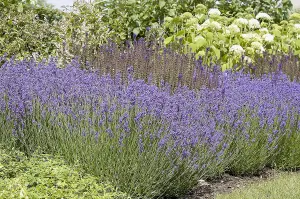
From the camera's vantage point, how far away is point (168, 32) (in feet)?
33.3

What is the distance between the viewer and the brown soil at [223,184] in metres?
4.97

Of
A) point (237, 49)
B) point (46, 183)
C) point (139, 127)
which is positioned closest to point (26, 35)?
point (237, 49)

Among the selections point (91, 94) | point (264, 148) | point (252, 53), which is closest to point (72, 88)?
point (91, 94)

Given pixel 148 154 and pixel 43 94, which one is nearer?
pixel 148 154

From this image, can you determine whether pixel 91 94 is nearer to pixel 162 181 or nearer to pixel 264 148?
pixel 162 181

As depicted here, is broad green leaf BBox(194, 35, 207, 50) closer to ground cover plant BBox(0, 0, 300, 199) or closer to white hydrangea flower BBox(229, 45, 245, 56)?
ground cover plant BBox(0, 0, 300, 199)

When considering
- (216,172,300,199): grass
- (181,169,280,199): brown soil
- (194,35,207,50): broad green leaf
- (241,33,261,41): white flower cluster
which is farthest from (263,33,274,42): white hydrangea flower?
(216,172,300,199): grass

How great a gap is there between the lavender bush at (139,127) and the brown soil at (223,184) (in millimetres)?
99

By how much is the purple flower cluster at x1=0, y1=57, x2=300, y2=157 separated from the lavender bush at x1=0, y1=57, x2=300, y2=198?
0.01 meters

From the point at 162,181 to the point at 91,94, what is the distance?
109 cm

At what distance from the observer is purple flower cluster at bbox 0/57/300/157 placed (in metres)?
4.57

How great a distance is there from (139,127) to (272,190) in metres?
1.60

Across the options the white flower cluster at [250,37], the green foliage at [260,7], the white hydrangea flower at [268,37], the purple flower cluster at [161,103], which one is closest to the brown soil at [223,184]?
the purple flower cluster at [161,103]

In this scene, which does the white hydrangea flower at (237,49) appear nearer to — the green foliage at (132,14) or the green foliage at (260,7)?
the green foliage at (132,14)
